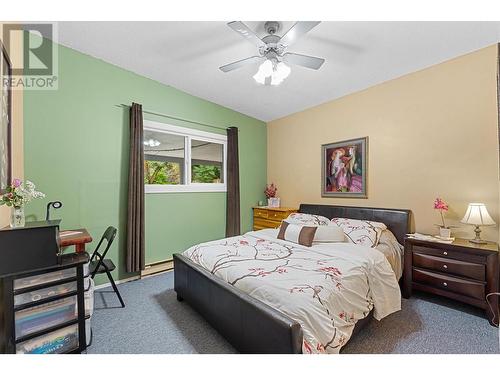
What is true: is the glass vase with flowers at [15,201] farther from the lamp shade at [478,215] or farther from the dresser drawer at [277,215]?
the lamp shade at [478,215]

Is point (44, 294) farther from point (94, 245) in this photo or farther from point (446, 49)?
point (446, 49)

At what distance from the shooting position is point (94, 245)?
298 cm

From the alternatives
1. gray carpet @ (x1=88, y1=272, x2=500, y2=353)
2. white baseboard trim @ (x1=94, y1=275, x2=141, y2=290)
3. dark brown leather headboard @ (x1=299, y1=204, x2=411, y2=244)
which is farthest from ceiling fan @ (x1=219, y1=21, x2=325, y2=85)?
white baseboard trim @ (x1=94, y1=275, x2=141, y2=290)

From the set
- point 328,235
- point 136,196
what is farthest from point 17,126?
point 328,235

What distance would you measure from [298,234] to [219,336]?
1.38m

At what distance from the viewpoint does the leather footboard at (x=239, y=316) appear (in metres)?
1.35

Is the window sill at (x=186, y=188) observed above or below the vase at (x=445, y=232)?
above

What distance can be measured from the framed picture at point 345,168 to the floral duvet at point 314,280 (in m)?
1.15

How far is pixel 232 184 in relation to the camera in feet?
13.9

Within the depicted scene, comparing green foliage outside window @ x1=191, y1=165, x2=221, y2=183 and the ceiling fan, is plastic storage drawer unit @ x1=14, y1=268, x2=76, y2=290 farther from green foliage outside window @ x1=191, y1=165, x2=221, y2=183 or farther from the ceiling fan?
green foliage outside window @ x1=191, y1=165, x2=221, y2=183

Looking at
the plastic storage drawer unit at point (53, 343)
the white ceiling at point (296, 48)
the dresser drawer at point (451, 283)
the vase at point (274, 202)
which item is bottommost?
the plastic storage drawer unit at point (53, 343)

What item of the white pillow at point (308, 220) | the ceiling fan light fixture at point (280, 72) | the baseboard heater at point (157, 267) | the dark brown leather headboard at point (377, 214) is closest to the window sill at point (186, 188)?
the baseboard heater at point (157, 267)

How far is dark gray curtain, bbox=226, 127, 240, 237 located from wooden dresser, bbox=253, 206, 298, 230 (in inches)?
19.6
